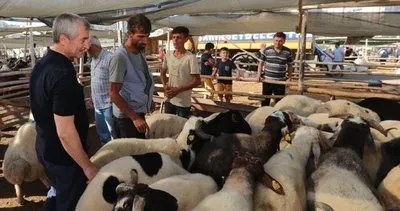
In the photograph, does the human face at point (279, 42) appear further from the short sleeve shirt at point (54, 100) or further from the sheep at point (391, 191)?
the short sleeve shirt at point (54, 100)

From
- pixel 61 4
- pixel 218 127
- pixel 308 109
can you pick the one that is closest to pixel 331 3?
pixel 308 109

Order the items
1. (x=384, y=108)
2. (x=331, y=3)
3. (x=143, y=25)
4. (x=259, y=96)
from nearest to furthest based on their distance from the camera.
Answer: (x=143, y=25)
(x=384, y=108)
(x=331, y=3)
(x=259, y=96)

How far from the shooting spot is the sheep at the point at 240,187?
263 centimetres

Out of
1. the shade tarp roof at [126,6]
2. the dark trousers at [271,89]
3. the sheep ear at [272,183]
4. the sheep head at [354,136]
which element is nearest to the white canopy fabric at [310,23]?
the dark trousers at [271,89]

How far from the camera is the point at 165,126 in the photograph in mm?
5395

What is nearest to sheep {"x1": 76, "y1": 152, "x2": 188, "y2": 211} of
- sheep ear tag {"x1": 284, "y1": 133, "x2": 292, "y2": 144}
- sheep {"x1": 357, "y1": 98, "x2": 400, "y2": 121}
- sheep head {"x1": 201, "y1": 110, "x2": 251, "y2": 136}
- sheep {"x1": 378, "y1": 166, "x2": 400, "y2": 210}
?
sheep head {"x1": 201, "y1": 110, "x2": 251, "y2": 136}

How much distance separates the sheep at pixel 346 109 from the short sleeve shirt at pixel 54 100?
3658 millimetres

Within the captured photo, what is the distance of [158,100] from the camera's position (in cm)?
991

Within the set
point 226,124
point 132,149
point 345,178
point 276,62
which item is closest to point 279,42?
point 276,62

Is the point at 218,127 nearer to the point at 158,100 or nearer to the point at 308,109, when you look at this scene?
the point at 308,109

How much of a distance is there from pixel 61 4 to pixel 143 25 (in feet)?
6.31

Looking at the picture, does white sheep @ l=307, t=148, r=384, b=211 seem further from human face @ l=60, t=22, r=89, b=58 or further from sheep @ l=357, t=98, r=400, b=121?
sheep @ l=357, t=98, r=400, b=121

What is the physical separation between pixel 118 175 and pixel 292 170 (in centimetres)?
132

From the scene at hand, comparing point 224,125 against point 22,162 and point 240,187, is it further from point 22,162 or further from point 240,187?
point 22,162
